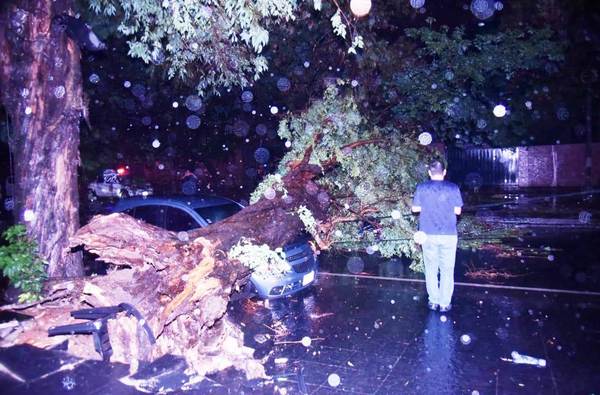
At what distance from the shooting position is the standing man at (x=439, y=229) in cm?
598

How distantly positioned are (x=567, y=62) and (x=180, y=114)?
1425 centimetres

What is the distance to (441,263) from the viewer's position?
6.09m

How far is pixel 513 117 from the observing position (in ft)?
40.0

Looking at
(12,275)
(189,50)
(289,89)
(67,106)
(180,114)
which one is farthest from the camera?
(180,114)

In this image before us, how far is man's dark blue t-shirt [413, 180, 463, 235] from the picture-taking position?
5969 mm

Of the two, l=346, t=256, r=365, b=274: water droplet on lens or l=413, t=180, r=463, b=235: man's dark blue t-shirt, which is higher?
l=413, t=180, r=463, b=235: man's dark blue t-shirt

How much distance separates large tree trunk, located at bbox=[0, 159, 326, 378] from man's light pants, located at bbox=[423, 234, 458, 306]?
103 inches

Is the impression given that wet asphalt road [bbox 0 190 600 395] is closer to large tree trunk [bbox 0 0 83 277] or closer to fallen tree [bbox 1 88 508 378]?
fallen tree [bbox 1 88 508 378]

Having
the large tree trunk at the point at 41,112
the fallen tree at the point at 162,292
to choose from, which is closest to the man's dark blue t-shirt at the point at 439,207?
the fallen tree at the point at 162,292

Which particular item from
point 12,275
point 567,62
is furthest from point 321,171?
point 567,62

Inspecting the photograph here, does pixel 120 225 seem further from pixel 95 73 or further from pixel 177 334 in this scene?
pixel 95 73

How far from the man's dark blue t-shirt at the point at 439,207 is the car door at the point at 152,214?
13.2ft

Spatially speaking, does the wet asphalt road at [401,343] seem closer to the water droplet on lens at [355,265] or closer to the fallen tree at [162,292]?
the fallen tree at [162,292]

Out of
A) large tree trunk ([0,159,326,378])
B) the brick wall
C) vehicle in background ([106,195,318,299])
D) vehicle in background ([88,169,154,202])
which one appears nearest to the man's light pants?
vehicle in background ([106,195,318,299])
